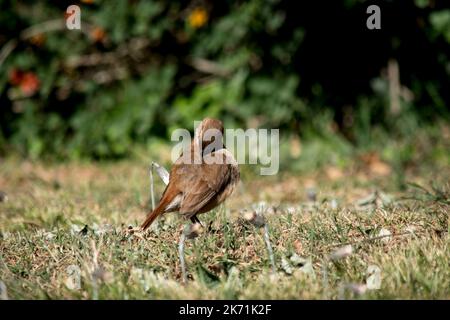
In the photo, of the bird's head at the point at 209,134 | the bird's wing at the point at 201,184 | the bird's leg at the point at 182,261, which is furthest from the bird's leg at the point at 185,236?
the bird's head at the point at 209,134

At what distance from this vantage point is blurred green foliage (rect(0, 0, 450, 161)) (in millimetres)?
7672

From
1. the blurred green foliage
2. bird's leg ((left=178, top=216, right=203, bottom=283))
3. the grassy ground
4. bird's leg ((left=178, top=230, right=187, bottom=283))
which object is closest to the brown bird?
the grassy ground

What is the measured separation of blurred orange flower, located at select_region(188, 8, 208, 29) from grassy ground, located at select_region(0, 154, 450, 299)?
118 inches

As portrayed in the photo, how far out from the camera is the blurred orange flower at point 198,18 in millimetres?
7770

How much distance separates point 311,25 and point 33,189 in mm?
3135

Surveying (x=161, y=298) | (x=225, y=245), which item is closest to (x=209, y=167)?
(x=225, y=245)

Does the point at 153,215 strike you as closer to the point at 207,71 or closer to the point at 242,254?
the point at 242,254

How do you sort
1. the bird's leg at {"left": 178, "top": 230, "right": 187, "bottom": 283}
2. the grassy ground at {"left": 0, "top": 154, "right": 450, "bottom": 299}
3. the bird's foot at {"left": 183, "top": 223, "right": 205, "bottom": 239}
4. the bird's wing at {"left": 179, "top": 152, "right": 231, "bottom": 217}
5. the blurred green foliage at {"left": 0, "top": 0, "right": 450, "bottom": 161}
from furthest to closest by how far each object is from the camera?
the blurred green foliage at {"left": 0, "top": 0, "right": 450, "bottom": 161} < the bird's wing at {"left": 179, "top": 152, "right": 231, "bottom": 217} < the bird's foot at {"left": 183, "top": 223, "right": 205, "bottom": 239} < the bird's leg at {"left": 178, "top": 230, "right": 187, "bottom": 283} < the grassy ground at {"left": 0, "top": 154, "right": 450, "bottom": 299}

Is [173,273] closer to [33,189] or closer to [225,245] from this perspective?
[225,245]

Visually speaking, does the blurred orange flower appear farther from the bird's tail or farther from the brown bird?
the bird's tail

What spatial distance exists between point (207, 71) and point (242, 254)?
4.83 meters

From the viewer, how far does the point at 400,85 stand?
7.93m

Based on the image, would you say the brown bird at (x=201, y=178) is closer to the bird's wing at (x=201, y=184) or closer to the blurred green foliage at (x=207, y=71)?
the bird's wing at (x=201, y=184)

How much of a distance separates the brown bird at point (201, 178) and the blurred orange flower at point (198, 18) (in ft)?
10.6
